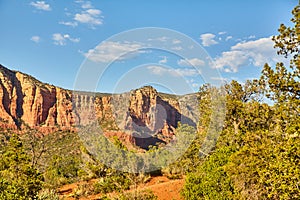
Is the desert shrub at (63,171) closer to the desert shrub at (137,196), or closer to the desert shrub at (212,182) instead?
the desert shrub at (212,182)

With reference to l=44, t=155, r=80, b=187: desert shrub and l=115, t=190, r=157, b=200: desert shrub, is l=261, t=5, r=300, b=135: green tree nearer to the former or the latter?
l=115, t=190, r=157, b=200: desert shrub

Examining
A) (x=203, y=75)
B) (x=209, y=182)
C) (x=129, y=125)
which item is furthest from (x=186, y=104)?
(x=209, y=182)

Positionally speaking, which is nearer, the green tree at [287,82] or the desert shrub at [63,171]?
Result: the green tree at [287,82]

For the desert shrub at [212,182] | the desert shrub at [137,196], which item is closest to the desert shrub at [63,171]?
the desert shrub at [212,182]

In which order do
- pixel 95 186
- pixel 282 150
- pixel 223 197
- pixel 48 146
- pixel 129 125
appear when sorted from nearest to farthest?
1. pixel 282 150
2. pixel 223 197
3. pixel 95 186
4. pixel 129 125
5. pixel 48 146

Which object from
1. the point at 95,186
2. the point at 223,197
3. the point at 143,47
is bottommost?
the point at 95,186

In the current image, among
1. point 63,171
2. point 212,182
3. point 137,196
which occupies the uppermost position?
point 212,182

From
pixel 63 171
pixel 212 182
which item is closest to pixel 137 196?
pixel 212 182

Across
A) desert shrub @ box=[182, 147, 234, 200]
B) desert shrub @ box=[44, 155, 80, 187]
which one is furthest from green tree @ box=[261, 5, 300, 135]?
desert shrub @ box=[44, 155, 80, 187]

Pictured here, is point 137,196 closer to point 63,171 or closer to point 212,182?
point 212,182

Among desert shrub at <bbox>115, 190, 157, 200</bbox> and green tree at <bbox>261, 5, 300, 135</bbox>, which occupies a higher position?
green tree at <bbox>261, 5, 300, 135</bbox>

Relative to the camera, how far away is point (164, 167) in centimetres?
3058

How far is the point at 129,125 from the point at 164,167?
512 cm

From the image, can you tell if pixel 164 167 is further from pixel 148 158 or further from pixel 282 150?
pixel 282 150
